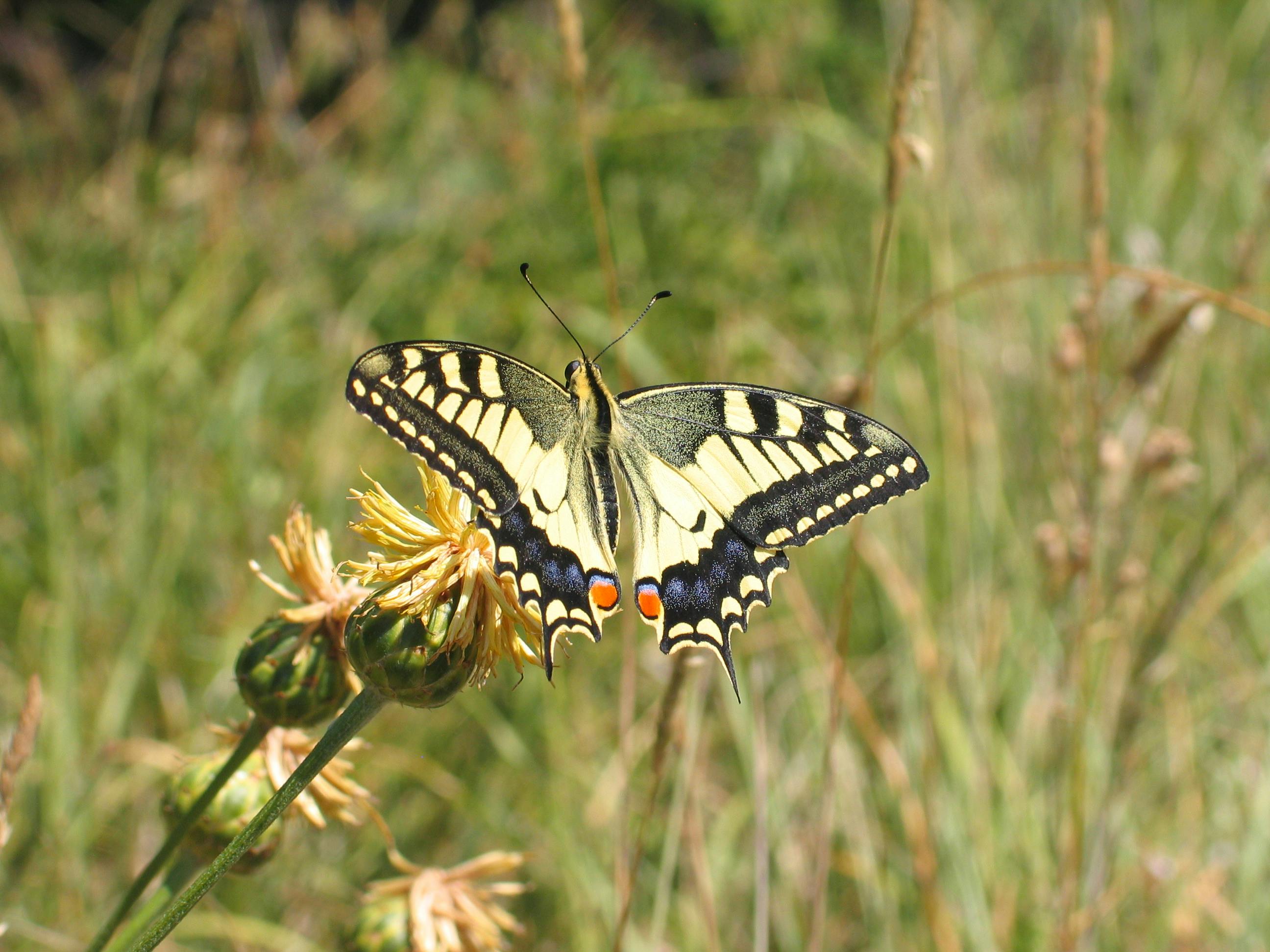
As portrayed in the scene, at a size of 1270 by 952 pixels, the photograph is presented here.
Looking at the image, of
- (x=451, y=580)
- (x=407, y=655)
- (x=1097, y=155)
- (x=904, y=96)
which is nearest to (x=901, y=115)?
(x=904, y=96)

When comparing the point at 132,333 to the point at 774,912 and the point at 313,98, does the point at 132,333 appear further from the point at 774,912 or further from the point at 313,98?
the point at 313,98

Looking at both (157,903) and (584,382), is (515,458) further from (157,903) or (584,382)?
(157,903)

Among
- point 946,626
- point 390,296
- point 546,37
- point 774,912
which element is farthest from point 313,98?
point 774,912

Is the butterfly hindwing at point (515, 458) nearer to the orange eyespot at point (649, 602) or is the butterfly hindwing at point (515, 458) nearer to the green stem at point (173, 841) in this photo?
the orange eyespot at point (649, 602)

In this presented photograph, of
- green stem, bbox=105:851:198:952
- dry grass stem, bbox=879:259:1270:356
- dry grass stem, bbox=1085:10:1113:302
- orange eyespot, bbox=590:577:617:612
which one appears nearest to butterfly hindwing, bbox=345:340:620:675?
orange eyespot, bbox=590:577:617:612

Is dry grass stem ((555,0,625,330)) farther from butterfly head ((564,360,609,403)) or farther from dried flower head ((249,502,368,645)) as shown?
dried flower head ((249,502,368,645))

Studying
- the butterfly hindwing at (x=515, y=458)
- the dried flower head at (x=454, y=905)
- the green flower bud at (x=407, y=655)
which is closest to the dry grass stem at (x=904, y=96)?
the butterfly hindwing at (x=515, y=458)
